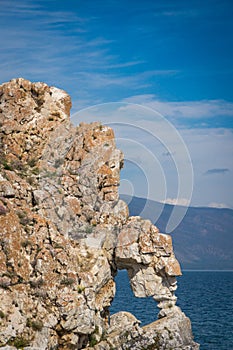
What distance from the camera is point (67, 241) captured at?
129 feet

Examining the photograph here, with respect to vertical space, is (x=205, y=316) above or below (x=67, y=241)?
below

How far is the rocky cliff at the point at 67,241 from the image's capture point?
36.2 metres

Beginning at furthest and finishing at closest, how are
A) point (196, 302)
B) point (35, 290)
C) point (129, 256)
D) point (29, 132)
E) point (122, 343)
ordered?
point (196, 302) → point (29, 132) → point (129, 256) → point (122, 343) → point (35, 290)

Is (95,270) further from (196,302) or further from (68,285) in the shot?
(196,302)

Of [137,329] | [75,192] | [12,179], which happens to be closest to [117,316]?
[137,329]

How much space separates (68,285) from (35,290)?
2.14m

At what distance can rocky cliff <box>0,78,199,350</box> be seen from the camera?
36.2m

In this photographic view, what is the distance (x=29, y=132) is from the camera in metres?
45.4

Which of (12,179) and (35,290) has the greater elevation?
(12,179)

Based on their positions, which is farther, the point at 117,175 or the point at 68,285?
the point at 117,175

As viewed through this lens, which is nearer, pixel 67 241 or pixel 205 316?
pixel 67 241

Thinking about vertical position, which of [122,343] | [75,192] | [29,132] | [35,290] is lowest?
[122,343]

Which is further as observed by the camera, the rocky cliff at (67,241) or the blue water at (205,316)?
the blue water at (205,316)

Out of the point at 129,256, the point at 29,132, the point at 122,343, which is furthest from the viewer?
the point at 29,132
